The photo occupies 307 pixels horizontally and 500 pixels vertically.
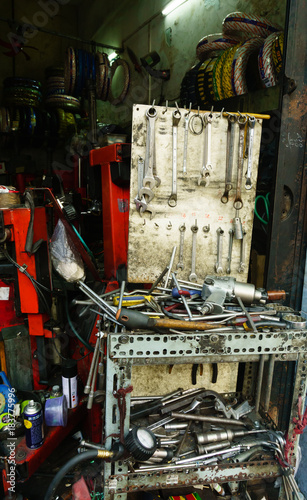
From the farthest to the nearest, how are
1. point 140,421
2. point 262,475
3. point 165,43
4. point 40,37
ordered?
point 40,37 < point 165,43 < point 140,421 < point 262,475

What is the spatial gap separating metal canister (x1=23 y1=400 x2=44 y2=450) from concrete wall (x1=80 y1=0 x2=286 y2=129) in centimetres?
280

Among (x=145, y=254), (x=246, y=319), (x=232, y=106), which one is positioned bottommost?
(x=246, y=319)

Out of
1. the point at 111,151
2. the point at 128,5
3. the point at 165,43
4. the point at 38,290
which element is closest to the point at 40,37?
the point at 128,5

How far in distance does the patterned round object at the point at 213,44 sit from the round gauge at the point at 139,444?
2.37 metres

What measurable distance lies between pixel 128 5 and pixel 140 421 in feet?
17.6

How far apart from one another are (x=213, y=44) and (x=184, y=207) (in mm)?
1543

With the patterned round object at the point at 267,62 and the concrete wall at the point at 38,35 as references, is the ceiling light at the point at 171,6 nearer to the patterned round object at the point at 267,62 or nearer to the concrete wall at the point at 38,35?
the patterned round object at the point at 267,62

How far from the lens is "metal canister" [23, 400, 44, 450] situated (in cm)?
154

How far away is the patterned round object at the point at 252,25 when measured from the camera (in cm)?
198

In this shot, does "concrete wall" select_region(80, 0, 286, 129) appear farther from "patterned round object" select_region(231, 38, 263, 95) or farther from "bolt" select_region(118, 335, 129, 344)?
"bolt" select_region(118, 335, 129, 344)

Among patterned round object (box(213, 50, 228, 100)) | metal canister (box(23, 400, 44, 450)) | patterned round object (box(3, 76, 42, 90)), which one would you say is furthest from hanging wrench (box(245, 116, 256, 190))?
patterned round object (box(3, 76, 42, 90))

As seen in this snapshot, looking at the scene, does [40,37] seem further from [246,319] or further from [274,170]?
[246,319]

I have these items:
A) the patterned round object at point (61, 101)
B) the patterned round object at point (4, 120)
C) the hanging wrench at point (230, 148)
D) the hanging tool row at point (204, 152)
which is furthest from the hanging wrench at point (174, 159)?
the patterned round object at point (61, 101)

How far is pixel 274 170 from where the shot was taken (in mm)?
1579
